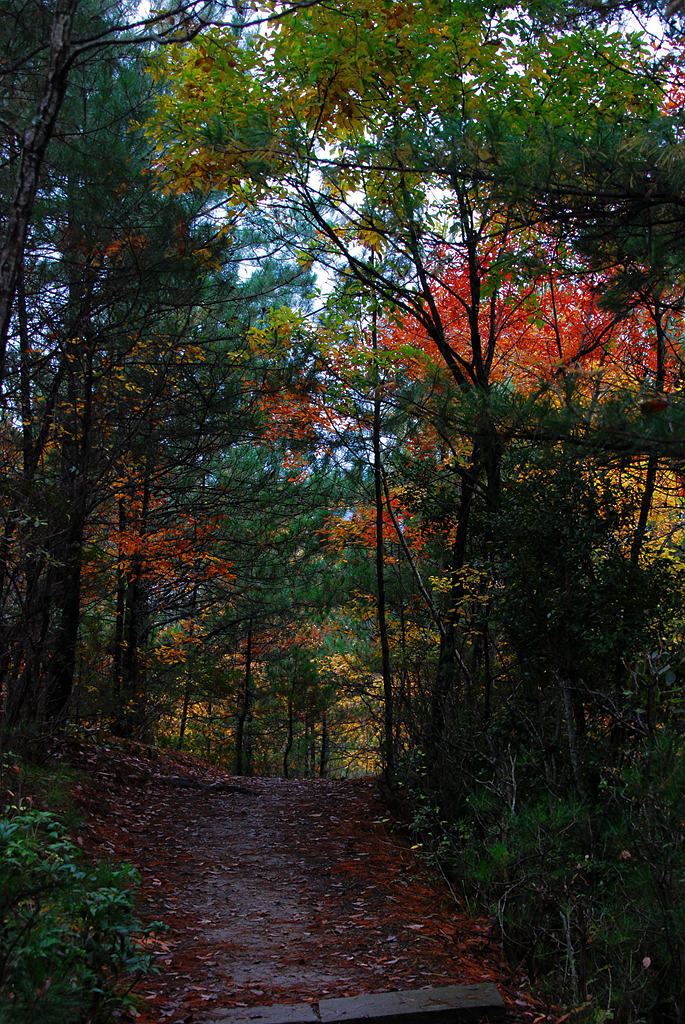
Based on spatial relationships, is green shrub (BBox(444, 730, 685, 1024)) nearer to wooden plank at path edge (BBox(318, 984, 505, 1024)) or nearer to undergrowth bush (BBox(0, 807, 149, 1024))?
wooden plank at path edge (BBox(318, 984, 505, 1024))

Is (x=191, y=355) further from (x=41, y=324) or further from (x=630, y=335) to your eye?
(x=630, y=335)

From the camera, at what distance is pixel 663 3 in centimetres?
379

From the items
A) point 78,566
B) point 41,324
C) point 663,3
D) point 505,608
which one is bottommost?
point 505,608

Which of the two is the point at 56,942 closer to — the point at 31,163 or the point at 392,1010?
the point at 392,1010

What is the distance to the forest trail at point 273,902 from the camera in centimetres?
337

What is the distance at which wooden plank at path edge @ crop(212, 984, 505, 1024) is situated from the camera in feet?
9.64

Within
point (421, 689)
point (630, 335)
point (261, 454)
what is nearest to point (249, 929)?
point (421, 689)

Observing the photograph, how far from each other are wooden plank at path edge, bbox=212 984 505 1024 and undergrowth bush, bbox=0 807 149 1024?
2.00 feet

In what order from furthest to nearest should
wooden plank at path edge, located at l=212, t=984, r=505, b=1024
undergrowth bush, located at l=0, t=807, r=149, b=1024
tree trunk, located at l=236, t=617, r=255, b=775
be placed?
1. tree trunk, located at l=236, t=617, r=255, b=775
2. wooden plank at path edge, located at l=212, t=984, r=505, b=1024
3. undergrowth bush, located at l=0, t=807, r=149, b=1024

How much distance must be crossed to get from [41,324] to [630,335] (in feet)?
20.4

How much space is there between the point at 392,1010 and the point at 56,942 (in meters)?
1.46

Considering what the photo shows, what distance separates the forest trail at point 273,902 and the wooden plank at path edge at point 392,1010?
0.38ft

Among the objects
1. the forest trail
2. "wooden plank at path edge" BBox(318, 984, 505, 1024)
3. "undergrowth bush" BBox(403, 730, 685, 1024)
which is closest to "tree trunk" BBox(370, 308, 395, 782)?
the forest trail

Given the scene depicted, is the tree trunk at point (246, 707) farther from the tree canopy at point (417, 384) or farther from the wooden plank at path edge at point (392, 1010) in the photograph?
the wooden plank at path edge at point (392, 1010)
